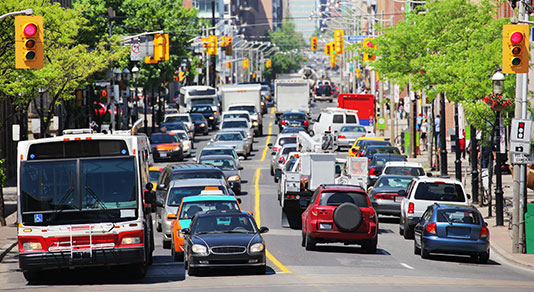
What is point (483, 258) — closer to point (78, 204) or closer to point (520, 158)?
point (520, 158)

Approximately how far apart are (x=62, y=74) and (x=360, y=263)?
20.3 m

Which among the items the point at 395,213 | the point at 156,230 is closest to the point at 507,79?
the point at 395,213

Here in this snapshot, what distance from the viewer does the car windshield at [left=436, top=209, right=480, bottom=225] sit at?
23641 mm

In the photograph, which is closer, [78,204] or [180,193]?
[78,204]

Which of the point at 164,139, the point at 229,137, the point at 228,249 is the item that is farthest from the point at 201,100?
the point at 228,249

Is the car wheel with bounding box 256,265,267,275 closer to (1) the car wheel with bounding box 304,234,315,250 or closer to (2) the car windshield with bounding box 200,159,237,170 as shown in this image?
(1) the car wheel with bounding box 304,234,315,250

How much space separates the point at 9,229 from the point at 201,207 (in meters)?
9.87

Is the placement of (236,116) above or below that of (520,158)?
below

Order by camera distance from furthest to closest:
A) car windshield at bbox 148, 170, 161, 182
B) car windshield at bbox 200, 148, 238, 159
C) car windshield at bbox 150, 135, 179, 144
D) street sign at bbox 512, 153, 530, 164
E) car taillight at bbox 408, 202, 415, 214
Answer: car windshield at bbox 150, 135, 179, 144, car windshield at bbox 200, 148, 238, 159, car windshield at bbox 148, 170, 161, 182, car taillight at bbox 408, 202, 415, 214, street sign at bbox 512, 153, 530, 164

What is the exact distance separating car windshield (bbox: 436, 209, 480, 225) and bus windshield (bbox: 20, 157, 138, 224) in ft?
28.3

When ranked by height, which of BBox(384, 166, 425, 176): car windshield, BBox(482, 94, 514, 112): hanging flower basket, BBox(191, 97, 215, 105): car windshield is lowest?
BBox(384, 166, 425, 176): car windshield

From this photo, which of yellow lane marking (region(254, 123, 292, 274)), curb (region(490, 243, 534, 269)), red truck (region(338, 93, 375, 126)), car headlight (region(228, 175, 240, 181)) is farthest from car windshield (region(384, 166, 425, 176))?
red truck (region(338, 93, 375, 126))

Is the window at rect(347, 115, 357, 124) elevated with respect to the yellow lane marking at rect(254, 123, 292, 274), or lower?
elevated

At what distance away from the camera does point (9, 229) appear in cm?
3088
